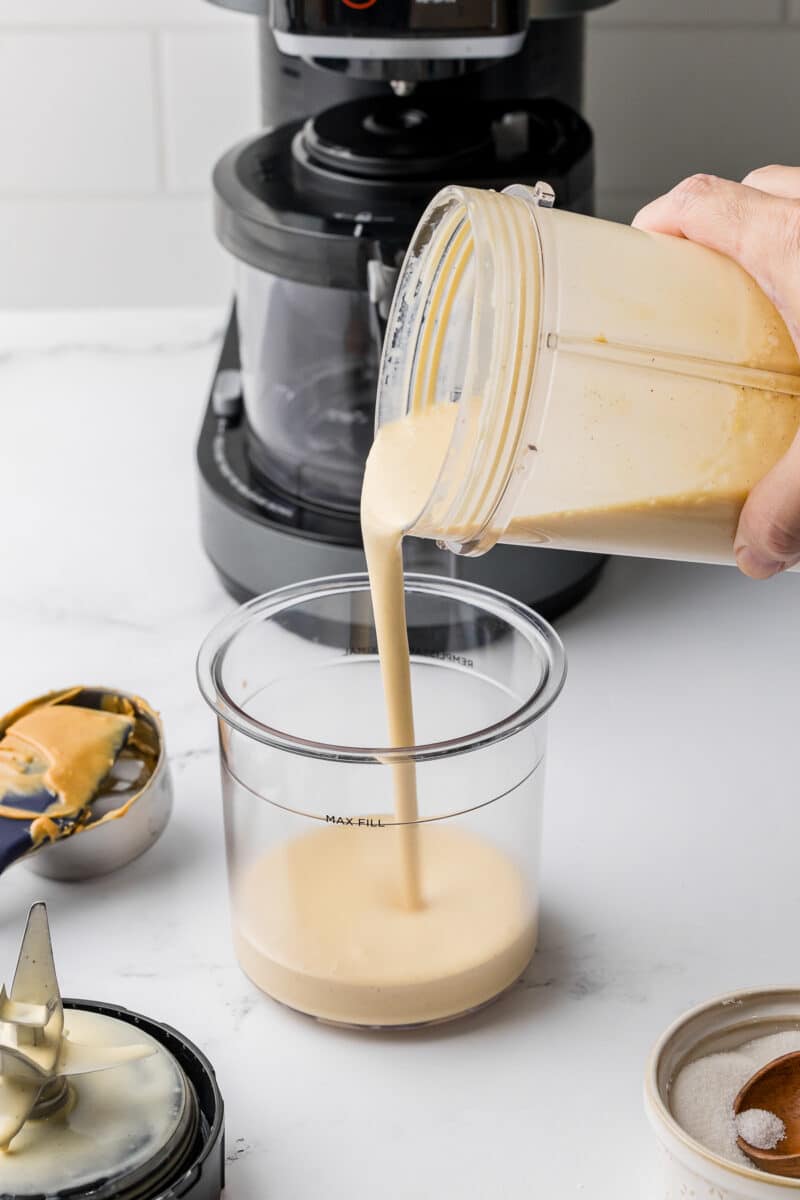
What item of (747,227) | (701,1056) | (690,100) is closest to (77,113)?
(690,100)

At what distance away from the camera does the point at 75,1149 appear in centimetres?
52

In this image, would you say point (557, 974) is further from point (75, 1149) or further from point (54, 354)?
point (54, 354)

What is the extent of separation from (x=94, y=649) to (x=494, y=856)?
1.05 feet

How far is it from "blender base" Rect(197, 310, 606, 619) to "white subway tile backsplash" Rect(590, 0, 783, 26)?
435 millimetres

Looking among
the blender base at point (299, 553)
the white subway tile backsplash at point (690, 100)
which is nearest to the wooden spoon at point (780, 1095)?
the blender base at point (299, 553)

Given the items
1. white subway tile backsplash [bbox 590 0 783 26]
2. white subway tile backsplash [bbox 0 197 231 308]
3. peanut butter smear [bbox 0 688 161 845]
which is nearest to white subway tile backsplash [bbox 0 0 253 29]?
white subway tile backsplash [bbox 0 197 231 308]

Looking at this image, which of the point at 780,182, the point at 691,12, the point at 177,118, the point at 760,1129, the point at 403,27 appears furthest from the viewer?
the point at 177,118

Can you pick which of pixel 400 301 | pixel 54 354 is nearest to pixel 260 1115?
pixel 400 301

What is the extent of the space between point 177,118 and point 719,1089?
0.91m

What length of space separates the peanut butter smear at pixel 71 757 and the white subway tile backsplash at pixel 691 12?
2.15ft

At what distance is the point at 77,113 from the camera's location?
4.00 feet

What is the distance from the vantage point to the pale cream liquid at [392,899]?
0.62m

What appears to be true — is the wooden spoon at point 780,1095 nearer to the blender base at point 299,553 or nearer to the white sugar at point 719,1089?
the white sugar at point 719,1089

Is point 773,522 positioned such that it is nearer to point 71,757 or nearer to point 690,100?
point 71,757
